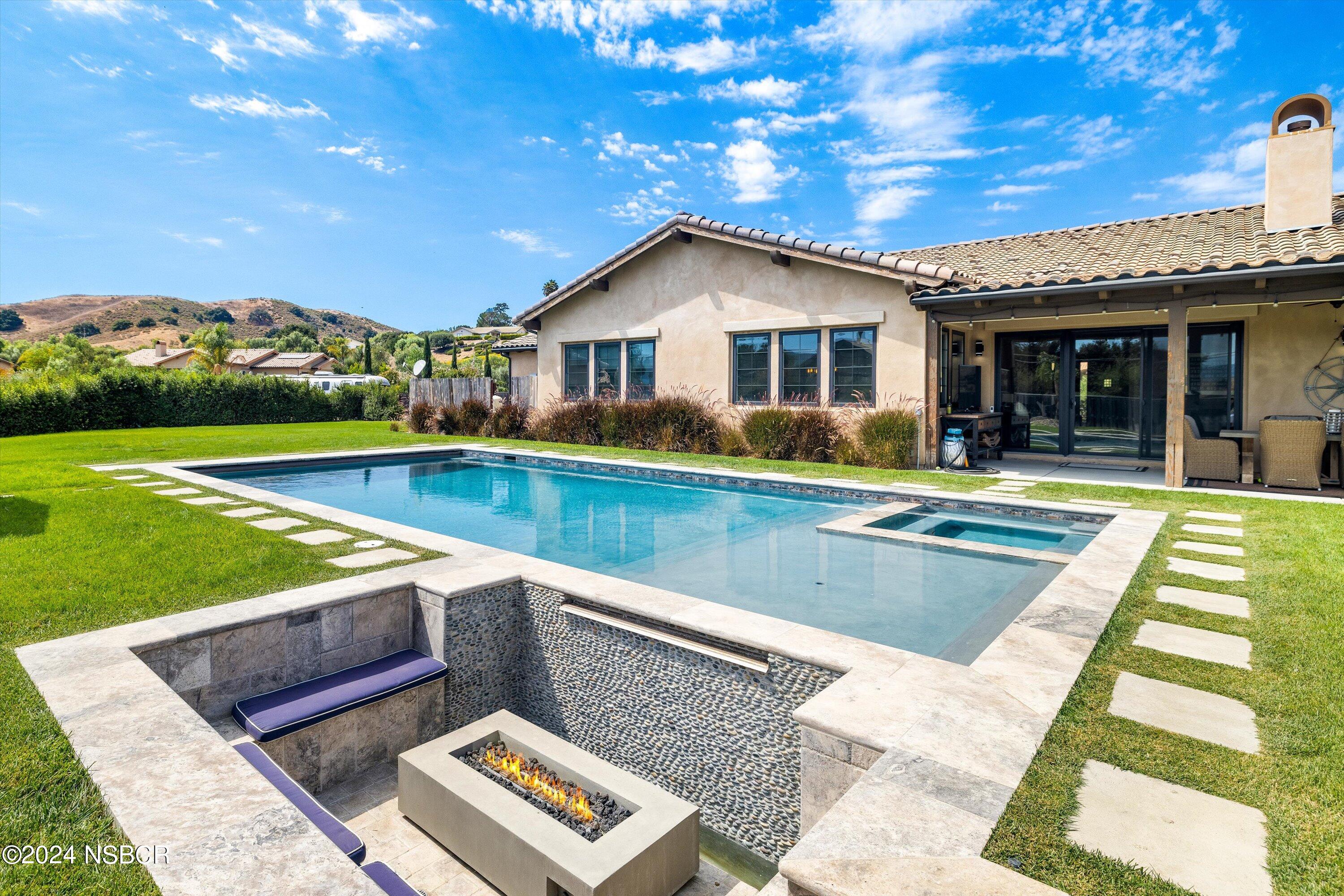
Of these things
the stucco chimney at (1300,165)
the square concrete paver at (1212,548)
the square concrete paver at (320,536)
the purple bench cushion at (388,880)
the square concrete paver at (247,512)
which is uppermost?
the stucco chimney at (1300,165)

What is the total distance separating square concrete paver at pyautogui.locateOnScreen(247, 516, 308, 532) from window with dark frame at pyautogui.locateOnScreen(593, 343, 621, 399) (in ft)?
31.7

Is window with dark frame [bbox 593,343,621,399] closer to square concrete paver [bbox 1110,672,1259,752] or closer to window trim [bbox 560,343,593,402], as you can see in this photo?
window trim [bbox 560,343,593,402]

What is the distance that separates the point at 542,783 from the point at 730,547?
11.2 ft

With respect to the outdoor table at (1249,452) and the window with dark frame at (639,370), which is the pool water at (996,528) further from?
the window with dark frame at (639,370)

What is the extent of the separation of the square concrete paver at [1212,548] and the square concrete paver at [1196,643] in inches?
81.6

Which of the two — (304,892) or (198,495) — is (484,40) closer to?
(198,495)

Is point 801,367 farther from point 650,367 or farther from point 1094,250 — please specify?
A: point 1094,250

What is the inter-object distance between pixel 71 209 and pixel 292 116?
5290 cm

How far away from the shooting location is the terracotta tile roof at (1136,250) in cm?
828

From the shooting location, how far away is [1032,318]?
10.1 metres

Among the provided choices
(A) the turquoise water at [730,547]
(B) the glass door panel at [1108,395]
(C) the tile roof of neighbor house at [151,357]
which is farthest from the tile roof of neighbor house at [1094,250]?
(C) the tile roof of neighbor house at [151,357]

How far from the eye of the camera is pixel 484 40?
19.8 metres

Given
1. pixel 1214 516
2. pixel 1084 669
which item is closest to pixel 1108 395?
pixel 1214 516

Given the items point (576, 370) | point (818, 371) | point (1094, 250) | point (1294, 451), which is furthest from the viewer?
point (576, 370)
